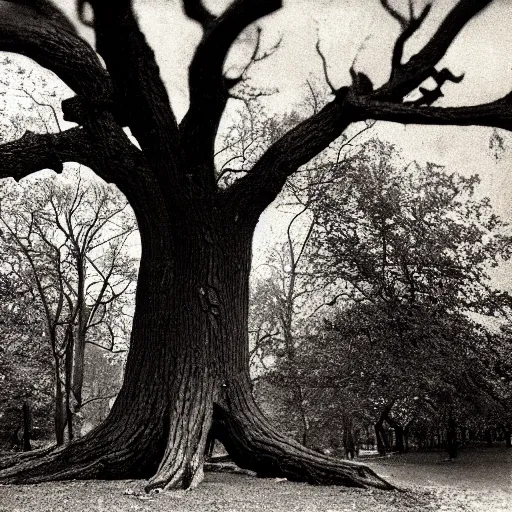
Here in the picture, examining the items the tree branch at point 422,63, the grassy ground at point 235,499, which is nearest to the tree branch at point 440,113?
the tree branch at point 422,63

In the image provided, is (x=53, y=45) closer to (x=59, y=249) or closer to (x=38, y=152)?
(x=38, y=152)

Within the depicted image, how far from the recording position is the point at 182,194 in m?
6.08

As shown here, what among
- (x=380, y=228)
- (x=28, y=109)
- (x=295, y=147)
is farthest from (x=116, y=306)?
(x=295, y=147)

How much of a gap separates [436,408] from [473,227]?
4147mm

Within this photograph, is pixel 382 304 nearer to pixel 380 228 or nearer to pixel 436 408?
pixel 380 228

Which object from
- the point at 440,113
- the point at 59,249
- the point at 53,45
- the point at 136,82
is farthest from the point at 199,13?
the point at 59,249

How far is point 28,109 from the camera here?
1541cm

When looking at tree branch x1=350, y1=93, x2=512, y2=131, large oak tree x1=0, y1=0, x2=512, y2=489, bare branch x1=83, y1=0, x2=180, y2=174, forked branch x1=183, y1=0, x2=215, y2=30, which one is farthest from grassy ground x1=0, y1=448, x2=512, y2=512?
forked branch x1=183, y1=0, x2=215, y2=30

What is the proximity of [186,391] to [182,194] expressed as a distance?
238 centimetres

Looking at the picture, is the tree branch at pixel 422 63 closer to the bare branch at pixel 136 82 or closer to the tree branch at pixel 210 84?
the tree branch at pixel 210 84

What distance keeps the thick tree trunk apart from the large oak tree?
14 millimetres

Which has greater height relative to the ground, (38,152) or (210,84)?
(210,84)

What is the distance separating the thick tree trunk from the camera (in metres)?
5.16

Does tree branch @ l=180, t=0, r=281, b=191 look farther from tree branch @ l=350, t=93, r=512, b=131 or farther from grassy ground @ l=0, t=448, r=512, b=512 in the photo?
grassy ground @ l=0, t=448, r=512, b=512
